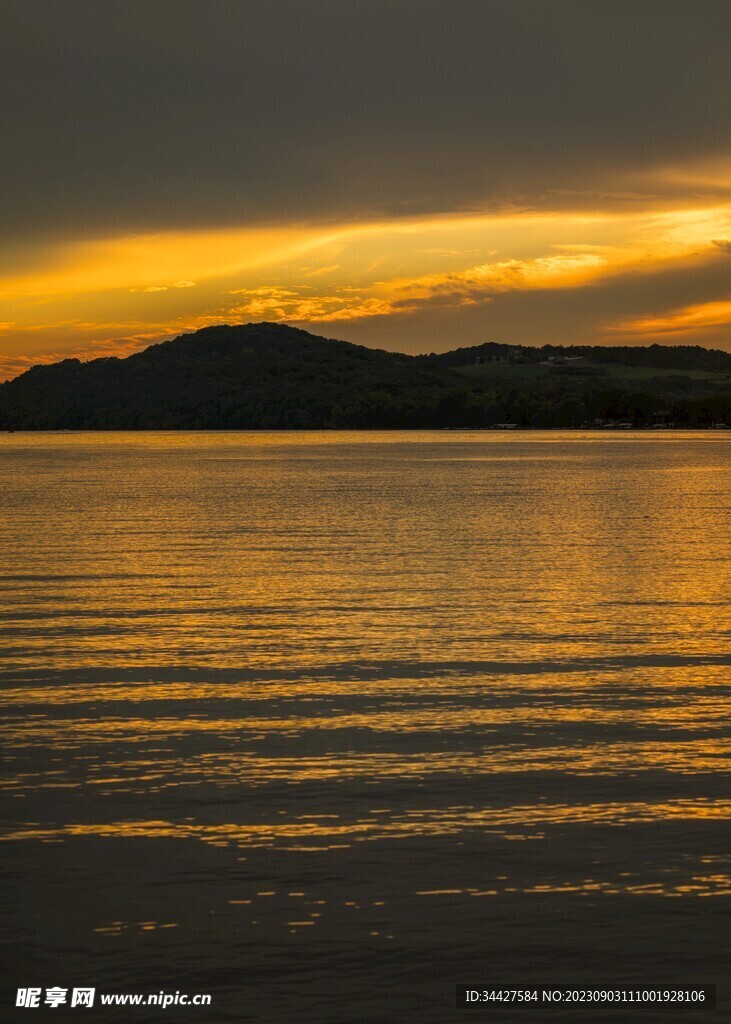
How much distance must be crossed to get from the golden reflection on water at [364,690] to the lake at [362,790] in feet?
0.29

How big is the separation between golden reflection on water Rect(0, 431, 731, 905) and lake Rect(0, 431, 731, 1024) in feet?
0.29

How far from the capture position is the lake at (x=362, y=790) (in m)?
13.3

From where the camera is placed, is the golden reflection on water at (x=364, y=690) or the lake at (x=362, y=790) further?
the golden reflection on water at (x=364, y=690)

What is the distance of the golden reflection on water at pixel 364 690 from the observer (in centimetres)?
1805

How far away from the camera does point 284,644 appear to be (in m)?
32.6

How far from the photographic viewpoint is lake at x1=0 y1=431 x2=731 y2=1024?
1327 centimetres

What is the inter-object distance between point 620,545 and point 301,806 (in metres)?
47.4

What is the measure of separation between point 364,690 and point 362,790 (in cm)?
742

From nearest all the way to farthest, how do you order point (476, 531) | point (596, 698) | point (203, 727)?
1. point (203, 727)
2. point (596, 698)
3. point (476, 531)

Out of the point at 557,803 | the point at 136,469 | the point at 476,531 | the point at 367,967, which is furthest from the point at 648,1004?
the point at 136,469

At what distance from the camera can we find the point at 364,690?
26516 mm

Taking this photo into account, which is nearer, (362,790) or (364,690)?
(362,790)

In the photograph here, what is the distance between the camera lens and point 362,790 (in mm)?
19109

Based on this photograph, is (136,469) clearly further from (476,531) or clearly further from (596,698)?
(596,698)
